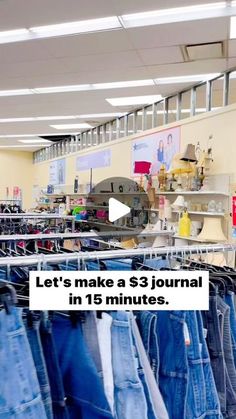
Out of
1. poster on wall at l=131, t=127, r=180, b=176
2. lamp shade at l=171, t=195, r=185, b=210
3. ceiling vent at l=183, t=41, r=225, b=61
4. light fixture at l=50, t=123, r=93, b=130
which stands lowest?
lamp shade at l=171, t=195, r=185, b=210

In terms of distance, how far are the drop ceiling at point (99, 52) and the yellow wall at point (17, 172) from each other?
820 cm

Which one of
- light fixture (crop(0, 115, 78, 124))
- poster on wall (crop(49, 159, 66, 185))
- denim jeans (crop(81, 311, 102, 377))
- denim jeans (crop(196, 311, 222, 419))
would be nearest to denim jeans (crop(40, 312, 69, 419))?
denim jeans (crop(81, 311, 102, 377))

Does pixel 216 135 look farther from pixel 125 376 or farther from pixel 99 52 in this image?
pixel 125 376

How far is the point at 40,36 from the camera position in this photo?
158 inches

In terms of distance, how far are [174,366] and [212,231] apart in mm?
3582

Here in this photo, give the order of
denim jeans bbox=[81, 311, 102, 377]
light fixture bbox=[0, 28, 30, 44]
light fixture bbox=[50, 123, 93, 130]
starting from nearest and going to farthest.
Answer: denim jeans bbox=[81, 311, 102, 377]
light fixture bbox=[0, 28, 30, 44]
light fixture bbox=[50, 123, 93, 130]

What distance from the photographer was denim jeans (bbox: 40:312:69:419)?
1.08 metres

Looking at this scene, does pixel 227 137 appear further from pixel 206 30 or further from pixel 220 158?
pixel 206 30

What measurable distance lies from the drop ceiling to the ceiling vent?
5 centimetres

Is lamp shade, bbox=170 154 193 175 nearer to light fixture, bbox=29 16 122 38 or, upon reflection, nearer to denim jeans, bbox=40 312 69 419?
light fixture, bbox=29 16 122 38

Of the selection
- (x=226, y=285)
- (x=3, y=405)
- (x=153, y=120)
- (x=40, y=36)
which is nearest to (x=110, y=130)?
(x=153, y=120)

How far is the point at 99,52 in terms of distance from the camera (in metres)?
4.39

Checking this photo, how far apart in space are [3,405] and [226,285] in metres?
1.01

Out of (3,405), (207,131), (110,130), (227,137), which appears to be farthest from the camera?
(110,130)
